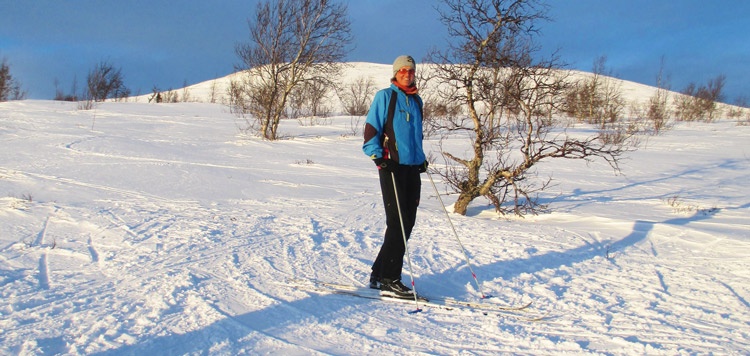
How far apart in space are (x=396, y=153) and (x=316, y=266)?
143 centimetres

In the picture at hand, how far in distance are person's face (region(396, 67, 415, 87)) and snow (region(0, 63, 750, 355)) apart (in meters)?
1.73

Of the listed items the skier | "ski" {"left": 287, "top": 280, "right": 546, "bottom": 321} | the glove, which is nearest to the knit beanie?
the skier

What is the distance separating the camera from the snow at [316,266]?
2.99 metres

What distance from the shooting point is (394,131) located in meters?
3.79

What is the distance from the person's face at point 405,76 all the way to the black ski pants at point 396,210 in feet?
2.18

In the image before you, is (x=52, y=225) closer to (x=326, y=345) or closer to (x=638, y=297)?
(x=326, y=345)

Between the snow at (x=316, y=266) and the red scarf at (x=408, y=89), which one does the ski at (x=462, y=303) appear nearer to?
the snow at (x=316, y=266)

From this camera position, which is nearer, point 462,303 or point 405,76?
point 462,303

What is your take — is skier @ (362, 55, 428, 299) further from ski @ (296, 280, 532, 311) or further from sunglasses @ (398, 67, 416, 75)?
ski @ (296, 280, 532, 311)

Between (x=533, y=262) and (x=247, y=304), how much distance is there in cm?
287

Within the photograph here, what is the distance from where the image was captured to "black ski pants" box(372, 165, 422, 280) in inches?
150

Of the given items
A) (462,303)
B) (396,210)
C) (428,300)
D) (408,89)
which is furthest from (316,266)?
(408,89)

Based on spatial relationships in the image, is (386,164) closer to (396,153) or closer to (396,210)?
(396,153)

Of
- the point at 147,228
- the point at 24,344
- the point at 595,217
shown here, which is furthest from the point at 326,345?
the point at 595,217
